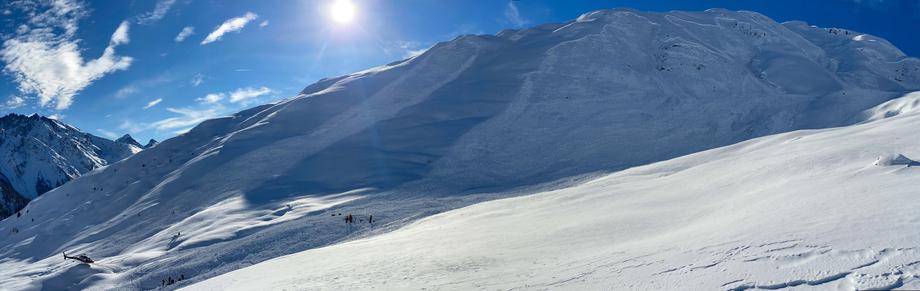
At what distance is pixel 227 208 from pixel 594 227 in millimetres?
19059

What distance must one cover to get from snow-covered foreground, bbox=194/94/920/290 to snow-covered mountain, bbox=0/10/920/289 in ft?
21.7

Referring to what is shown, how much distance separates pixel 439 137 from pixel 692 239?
27399mm

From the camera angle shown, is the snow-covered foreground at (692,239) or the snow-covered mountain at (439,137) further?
the snow-covered mountain at (439,137)

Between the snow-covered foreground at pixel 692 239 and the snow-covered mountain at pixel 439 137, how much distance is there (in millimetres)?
6605

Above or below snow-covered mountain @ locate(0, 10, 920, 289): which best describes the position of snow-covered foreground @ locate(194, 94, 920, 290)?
below

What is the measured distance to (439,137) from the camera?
3488 cm

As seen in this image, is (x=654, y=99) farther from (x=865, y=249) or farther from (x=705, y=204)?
(x=865, y=249)

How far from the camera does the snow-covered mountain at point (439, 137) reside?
70.9 feet

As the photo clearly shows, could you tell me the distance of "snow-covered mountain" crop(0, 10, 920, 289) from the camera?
2161cm

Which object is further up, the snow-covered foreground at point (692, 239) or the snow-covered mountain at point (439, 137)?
the snow-covered mountain at point (439, 137)

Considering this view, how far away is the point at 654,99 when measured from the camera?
129ft

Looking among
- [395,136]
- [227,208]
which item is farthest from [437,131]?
[227,208]

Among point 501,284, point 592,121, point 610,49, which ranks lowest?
point 501,284

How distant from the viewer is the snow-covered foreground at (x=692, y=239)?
5.77m
